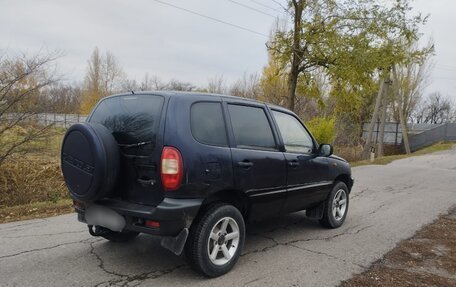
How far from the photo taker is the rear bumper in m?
3.64

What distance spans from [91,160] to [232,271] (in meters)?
1.87

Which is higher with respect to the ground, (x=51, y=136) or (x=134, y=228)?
(x=51, y=136)

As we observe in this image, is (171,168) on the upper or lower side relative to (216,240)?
upper

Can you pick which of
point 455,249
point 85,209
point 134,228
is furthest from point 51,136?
point 455,249

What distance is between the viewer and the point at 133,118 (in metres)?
4.03

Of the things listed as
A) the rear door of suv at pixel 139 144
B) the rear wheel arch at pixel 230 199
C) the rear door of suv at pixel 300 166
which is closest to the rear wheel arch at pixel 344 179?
the rear door of suv at pixel 300 166

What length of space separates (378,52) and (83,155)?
39.4ft

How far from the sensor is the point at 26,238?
17.4 ft

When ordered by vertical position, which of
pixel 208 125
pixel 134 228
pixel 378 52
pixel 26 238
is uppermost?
pixel 378 52

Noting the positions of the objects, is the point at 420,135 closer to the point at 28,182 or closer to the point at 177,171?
the point at 28,182

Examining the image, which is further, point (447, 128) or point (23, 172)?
point (447, 128)

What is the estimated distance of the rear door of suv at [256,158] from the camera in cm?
427

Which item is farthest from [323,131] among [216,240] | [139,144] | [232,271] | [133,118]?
[139,144]

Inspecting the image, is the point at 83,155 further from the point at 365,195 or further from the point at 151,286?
the point at 365,195
